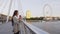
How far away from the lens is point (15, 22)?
827 cm

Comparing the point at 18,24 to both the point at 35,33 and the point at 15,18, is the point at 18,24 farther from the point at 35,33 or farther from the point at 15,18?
the point at 35,33

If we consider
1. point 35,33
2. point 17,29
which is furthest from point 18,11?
point 35,33

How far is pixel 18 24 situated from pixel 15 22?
155 mm

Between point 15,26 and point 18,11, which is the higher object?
point 18,11

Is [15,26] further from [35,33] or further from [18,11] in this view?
[35,33]

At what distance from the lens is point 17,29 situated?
8.32 m

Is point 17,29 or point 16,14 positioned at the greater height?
point 16,14

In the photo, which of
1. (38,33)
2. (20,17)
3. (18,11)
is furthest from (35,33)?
(18,11)

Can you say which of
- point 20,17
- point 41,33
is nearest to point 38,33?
point 41,33

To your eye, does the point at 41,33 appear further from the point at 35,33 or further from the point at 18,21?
the point at 18,21

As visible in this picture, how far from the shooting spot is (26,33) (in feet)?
27.2

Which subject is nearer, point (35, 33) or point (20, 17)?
point (35, 33)

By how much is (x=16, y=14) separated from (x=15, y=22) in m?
0.32

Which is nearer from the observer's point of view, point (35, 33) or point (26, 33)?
point (35, 33)
